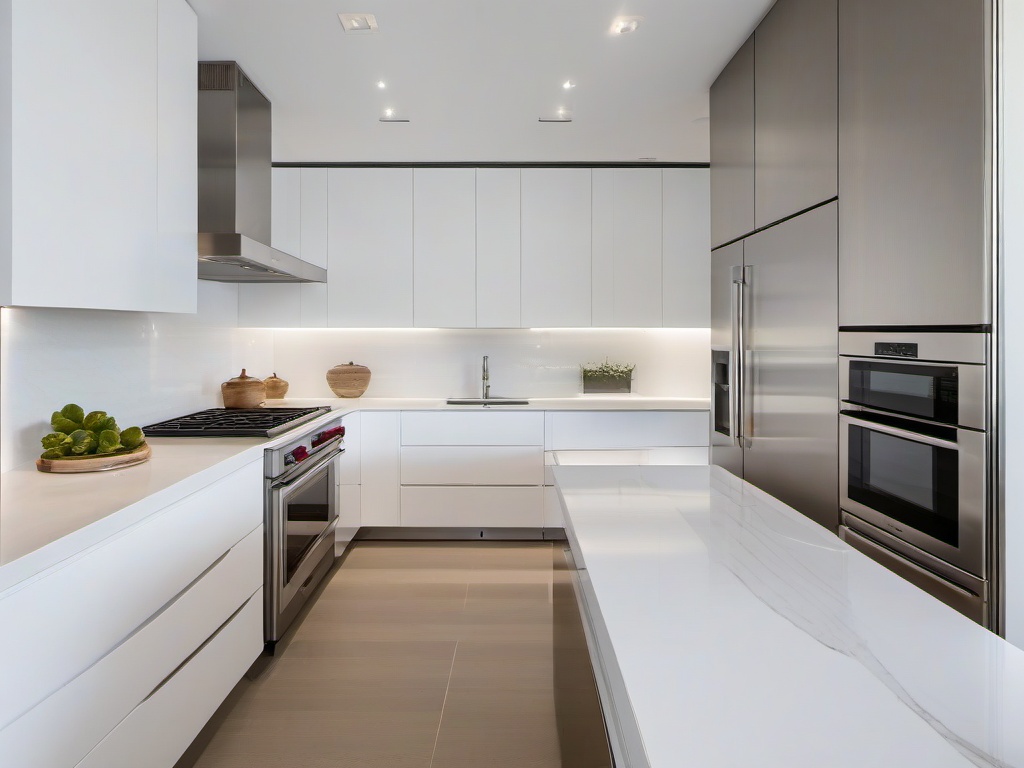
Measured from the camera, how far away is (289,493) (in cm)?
272

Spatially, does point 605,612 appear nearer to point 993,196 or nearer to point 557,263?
point 993,196

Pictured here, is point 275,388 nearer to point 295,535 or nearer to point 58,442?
point 295,535

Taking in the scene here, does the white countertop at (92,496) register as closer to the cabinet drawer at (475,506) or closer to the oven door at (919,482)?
the cabinet drawer at (475,506)

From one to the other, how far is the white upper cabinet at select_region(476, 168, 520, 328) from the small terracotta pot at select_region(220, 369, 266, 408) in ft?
4.88

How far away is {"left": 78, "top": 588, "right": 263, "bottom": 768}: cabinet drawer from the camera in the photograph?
5.07 feet

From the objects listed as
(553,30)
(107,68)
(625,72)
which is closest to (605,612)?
(107,68)

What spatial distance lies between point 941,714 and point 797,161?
6.19 ft

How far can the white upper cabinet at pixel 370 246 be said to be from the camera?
4328 mm

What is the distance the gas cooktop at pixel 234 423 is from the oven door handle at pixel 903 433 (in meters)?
2.09

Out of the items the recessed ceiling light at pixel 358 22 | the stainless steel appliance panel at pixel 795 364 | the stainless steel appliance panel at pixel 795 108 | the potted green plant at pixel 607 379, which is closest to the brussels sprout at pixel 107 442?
the recessed ceiling light at pixel 358 22

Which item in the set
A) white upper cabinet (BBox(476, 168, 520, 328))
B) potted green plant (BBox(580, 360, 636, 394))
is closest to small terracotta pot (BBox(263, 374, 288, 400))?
white upper cabinet (BBox(476, 168, 520, 328))

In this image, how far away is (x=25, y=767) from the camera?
123 cm

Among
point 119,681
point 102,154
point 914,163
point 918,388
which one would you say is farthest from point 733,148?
point 119,681

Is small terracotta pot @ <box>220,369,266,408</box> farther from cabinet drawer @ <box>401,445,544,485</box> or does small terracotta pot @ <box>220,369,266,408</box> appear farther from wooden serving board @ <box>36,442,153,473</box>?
wooden serving board @ <box>36,442,153,473</box>
